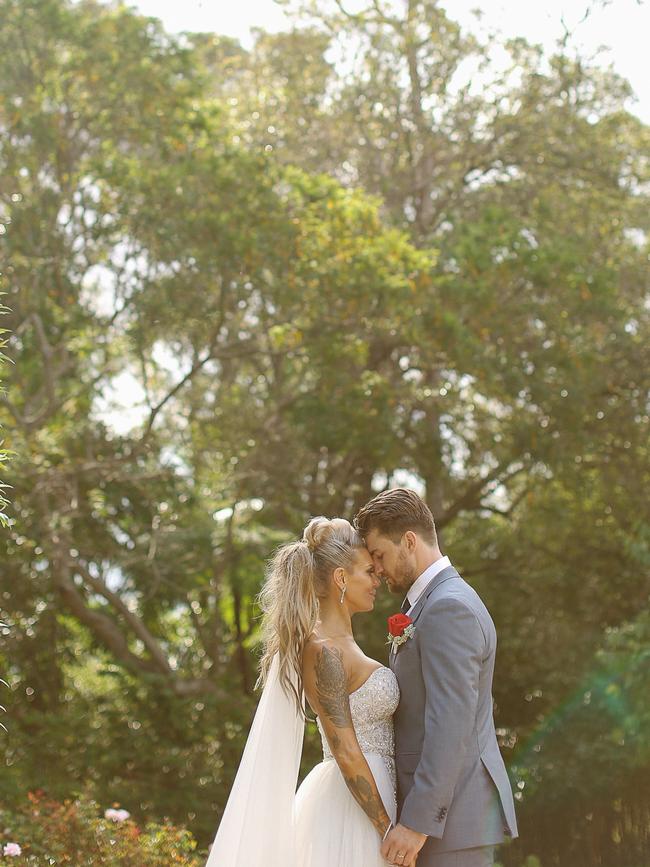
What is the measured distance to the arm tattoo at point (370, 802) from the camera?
12.5 feet

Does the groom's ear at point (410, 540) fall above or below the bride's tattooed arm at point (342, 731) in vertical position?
above

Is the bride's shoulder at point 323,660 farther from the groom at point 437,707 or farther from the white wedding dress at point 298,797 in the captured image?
the groom at point 437,707

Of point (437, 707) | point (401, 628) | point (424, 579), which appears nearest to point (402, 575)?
point (424, 579)

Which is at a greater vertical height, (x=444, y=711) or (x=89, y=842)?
(x=89, y=842)

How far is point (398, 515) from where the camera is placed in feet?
13.0

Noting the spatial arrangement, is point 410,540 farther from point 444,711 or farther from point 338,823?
point 338,823

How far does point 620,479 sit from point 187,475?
5.11 m

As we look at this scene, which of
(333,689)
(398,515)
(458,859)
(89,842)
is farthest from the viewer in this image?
(89,842)

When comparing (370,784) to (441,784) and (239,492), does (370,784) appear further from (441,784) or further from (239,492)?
(239,492)

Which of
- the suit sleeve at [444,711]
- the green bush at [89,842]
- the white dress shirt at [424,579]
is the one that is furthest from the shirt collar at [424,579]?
the green bush at [89,842]

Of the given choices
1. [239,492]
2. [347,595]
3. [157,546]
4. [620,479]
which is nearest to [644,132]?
[620,479]

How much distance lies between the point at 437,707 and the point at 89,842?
11.1 feet

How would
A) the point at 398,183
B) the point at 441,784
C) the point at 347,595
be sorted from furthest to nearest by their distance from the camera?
the point at 398,183
the point at 347,595
the point at 441,784

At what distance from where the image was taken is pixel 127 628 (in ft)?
43.4
